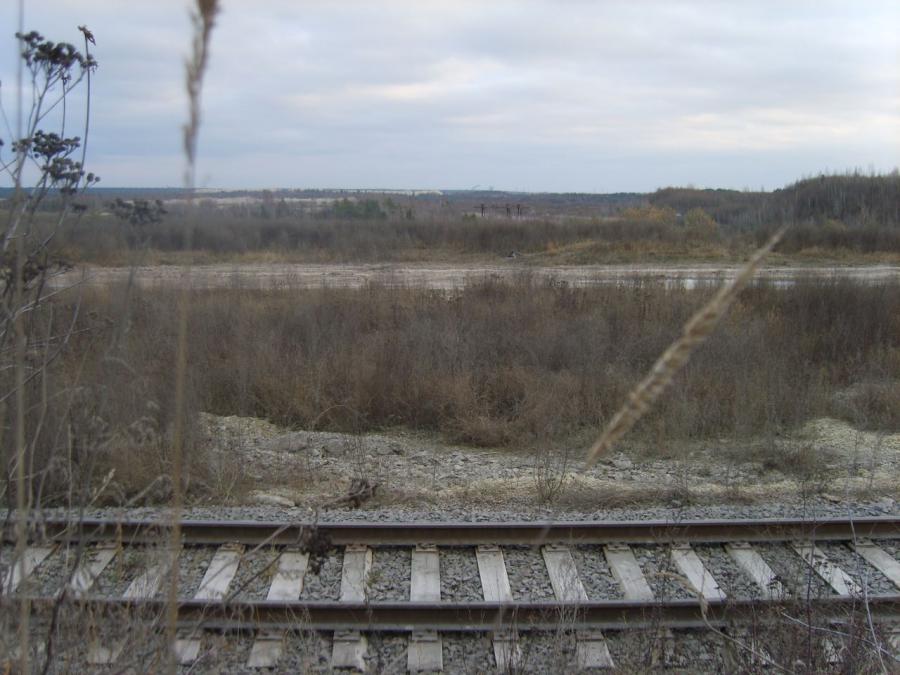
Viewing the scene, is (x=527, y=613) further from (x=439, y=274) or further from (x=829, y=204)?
(x=829, y=204)

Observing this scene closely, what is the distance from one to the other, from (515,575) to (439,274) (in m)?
18.5

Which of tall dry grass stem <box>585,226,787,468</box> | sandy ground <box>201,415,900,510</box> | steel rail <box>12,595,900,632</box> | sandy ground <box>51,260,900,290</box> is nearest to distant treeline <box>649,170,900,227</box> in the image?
sandy ground <box>51,260,900,290</box>

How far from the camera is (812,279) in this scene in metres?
14.6

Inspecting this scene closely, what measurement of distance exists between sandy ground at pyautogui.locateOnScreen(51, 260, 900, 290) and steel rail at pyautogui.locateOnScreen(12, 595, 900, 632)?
11175 millimetres

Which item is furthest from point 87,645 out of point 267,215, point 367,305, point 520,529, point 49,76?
point 267,215

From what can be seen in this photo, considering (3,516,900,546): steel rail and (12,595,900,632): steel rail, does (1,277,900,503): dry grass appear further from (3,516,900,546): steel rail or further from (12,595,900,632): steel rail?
(12,595,900,632): steel rail

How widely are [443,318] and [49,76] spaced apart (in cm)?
892

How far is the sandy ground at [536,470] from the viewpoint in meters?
6.86

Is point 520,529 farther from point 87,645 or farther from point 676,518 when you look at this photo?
point 87,645

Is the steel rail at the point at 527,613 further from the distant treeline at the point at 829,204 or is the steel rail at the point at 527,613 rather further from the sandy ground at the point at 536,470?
the distant treeline at the point at 829,204

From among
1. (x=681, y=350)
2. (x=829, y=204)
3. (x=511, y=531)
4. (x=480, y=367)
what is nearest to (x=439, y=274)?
(x=480, y=367)

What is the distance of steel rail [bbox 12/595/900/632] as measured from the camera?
4.51 metres

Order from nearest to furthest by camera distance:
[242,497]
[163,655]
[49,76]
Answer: [163,655]
[49,76]
[242,497]

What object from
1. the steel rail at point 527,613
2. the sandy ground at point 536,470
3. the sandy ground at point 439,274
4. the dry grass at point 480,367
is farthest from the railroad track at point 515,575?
the sandy ground at point 439,274
